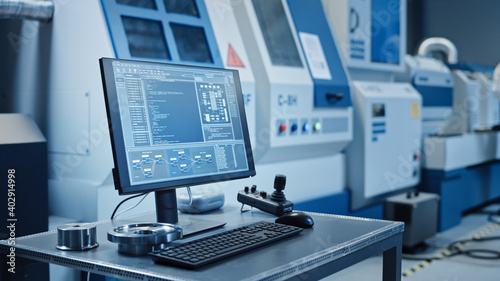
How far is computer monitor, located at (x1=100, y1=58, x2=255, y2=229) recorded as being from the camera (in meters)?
1.15

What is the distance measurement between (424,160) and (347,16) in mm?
1306

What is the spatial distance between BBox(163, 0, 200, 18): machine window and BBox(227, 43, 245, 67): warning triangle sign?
0.21 meters

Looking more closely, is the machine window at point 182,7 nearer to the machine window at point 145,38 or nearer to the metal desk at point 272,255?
the machine window at point 145,38

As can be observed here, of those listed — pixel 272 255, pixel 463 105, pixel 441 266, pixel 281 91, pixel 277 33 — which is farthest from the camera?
pixel 463 105

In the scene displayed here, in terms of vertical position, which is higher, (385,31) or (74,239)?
(385,31)

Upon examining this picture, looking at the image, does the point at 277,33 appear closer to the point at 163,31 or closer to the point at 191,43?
the point at 191,43

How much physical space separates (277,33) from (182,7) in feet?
2.04

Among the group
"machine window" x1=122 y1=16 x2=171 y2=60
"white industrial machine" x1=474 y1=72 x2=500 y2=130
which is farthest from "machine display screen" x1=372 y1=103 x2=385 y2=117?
"white industrial machine" x1=474 y1=72 x2=500 y2=130

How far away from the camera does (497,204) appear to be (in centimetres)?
491

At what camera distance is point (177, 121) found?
1.27m

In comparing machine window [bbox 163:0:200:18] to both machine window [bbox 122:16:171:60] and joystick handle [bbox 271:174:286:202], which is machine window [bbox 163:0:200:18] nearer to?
machine window [bbox 122:16:171:60]

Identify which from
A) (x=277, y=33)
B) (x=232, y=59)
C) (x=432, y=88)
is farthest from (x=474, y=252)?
(x=232, y=59)

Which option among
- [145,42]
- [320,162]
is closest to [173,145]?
[145,42]

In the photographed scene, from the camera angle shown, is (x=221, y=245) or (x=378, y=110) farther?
(x=378, y=110)
